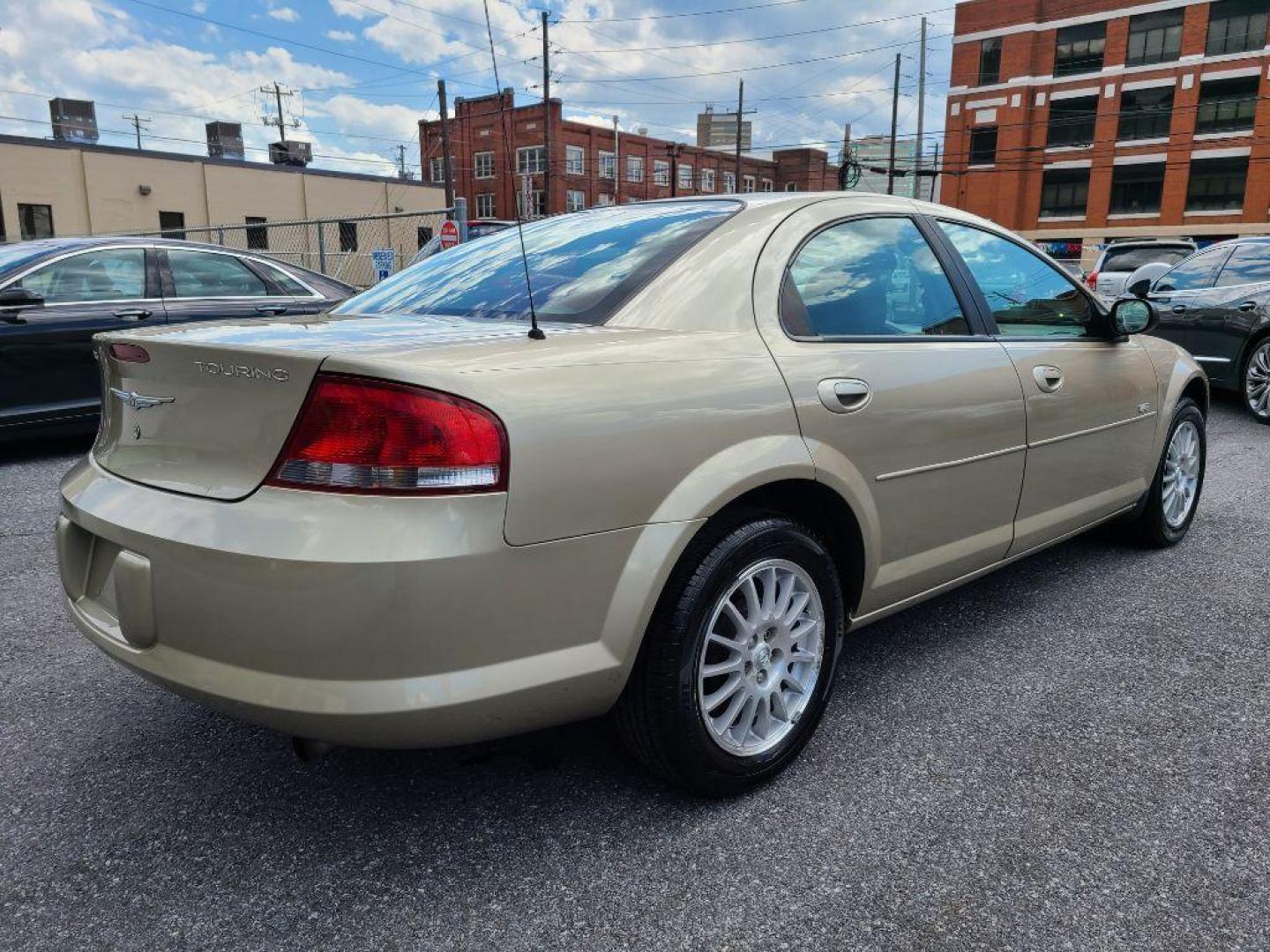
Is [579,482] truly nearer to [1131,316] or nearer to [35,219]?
[1131,316]

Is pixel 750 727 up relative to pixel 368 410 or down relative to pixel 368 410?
down

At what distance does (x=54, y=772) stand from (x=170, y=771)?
298 millimetres

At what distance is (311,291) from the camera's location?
7301 mm

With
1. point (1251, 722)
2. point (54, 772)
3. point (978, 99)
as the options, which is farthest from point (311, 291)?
point (978, 99)

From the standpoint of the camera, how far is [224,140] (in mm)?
47344

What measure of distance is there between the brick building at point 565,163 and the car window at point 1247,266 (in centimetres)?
4360

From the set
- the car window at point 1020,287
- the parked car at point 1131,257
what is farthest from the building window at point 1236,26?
the car window at point 1020,287

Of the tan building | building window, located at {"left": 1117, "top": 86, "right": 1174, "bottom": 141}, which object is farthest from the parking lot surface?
building window, located at {"left": 1117, "top": 86, "right": 1174, "bottom": 141}

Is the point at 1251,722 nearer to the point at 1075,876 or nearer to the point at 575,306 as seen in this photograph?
the point at 1075,876

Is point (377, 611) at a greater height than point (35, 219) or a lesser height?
lesser

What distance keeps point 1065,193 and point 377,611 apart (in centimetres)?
5194

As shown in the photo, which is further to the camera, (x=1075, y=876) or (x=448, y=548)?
(x=1075, y=876)

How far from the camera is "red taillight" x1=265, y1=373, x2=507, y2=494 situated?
175 cm

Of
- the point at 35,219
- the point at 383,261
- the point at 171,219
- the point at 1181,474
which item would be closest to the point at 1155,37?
the point at 383,261
